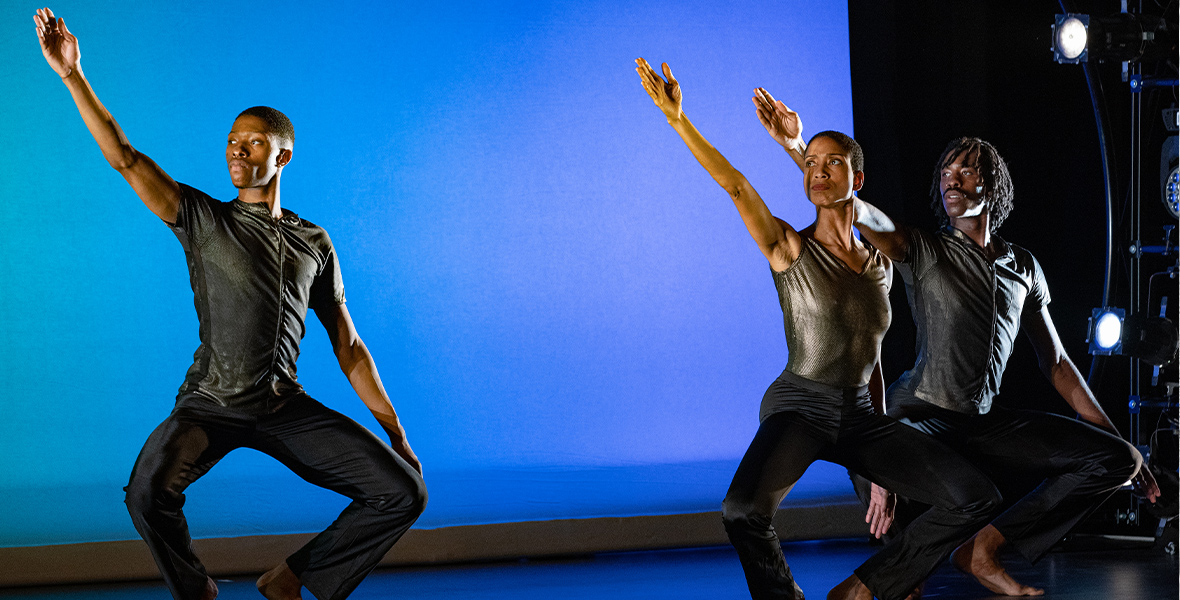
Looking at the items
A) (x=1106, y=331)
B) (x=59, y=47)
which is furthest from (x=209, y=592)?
(x=1106, y=331)

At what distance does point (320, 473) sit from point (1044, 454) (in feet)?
7.31

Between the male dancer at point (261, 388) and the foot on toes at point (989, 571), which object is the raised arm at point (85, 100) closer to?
the male dancer at point (261, 388)

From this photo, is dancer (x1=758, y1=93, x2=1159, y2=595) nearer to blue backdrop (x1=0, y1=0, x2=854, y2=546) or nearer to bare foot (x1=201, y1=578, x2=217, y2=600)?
blue backdrop (x1=0, y1=0, x2=854, y2=546)

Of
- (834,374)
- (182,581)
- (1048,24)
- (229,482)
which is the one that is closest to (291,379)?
(182,581)

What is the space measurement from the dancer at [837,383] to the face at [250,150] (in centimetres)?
106

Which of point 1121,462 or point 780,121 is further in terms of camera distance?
point 1121,462

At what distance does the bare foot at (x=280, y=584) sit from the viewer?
306 cm

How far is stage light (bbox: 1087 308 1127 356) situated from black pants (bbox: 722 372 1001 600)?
1402mm

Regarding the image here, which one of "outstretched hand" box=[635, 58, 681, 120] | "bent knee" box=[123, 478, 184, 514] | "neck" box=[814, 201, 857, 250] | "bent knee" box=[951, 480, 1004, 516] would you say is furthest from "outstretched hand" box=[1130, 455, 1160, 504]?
"bent knee" box=[123, 478, 184, 514]

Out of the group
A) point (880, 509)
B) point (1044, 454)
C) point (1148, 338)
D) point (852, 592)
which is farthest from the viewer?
point (1148, 338)

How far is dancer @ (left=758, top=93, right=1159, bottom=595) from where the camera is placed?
11.6 feet

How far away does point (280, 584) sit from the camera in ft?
10.1

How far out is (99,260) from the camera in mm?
4578

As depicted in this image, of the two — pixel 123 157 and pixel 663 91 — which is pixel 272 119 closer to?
pixel 123 157
